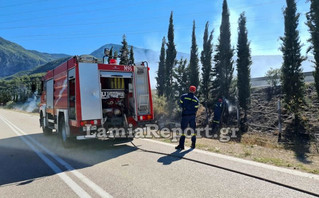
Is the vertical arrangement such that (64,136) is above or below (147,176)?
above

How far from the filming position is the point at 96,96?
6777 mm

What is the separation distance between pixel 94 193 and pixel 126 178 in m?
0.78

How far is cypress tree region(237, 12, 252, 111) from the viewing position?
583 inches

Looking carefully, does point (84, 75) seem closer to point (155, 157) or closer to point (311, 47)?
point (155, 157)

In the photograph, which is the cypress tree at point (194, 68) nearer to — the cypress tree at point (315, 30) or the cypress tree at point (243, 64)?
the cypress tree at point (243, 64)

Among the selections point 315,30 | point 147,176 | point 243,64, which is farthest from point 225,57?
point 147,176

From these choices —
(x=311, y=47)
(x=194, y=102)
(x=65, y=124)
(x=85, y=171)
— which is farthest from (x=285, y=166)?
(x=311, y=47)

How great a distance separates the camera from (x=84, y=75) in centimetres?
667

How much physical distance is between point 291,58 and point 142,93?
917cm

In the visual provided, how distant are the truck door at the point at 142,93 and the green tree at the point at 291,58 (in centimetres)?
821

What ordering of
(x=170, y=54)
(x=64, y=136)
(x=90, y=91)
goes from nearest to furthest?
1. (x=90, y=91)
2. (x=64, y=136)
3. (x=170, y=54)

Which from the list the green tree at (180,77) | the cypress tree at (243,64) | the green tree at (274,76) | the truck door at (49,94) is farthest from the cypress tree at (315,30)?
the green tree at (180,77)

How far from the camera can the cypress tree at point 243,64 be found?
48.6 ft

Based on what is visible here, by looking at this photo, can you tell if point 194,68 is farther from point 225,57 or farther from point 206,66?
point 225,57
